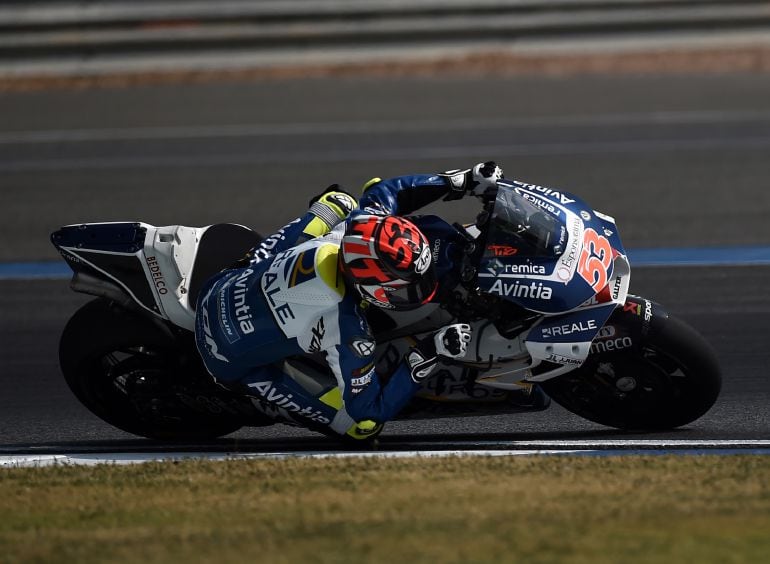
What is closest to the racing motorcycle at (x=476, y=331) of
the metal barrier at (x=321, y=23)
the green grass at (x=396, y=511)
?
the green grass at (x=396, y=511)

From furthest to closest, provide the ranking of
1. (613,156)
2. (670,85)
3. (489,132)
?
(670,85)
(489,132)
(613,156)

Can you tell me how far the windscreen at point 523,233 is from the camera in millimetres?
5656

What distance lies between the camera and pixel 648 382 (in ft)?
19.7

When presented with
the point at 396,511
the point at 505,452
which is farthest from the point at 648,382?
the point at 396,511

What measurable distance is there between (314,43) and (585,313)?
10.2 m

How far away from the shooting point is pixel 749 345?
7.61 meters

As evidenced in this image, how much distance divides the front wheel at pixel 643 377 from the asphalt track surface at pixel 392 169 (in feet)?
0.43

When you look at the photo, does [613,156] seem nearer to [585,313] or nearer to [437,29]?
[437,29]

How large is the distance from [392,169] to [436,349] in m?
6.76

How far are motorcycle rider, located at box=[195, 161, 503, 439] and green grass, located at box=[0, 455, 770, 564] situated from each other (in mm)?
277

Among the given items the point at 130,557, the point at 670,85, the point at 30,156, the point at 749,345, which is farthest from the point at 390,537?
the point at 670,85

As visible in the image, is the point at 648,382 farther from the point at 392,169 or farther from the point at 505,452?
the point at 392,169

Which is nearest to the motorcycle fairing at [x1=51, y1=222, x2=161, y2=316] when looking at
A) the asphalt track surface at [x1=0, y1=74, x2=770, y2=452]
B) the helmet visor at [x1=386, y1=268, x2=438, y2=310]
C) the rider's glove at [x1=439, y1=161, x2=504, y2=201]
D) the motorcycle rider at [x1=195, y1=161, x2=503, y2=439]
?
the motorcycle rider at [x1=195, y1=161, x2=503, y2=439]

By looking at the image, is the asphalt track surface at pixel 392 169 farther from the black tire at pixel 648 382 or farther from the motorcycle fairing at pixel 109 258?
the motorcycle fairing at pixel 109 258
